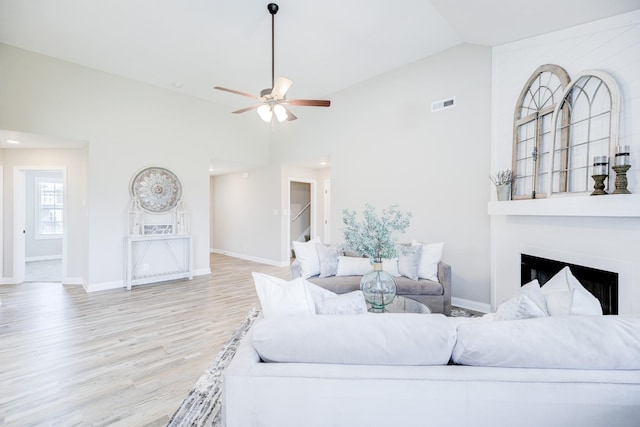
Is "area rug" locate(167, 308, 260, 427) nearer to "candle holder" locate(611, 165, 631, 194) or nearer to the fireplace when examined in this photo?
the fireplace

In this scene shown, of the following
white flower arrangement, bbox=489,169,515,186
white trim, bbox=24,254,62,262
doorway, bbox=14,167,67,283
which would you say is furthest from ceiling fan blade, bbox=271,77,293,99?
white trim, bbox=24,254,62,262

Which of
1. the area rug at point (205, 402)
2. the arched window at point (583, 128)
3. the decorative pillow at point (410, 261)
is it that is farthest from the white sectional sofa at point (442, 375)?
the decorative pillow at point (410, 261)

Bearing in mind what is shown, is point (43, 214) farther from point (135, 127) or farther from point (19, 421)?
point (19, 421)

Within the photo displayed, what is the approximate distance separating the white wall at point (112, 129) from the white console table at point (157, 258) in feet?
0.66

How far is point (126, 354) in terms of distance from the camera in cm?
252

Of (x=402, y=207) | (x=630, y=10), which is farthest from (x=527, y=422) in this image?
(x=402, y=207)

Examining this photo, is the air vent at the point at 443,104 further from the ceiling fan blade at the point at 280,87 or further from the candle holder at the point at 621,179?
the ceiling fan blade at the point at 280,87

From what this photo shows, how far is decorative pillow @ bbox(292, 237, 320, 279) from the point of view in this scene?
353 cm

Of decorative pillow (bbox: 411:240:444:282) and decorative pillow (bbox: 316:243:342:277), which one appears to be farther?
decorative pillow (bbox: 316:243:342:277)

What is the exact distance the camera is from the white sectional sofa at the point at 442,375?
A: 1.01m

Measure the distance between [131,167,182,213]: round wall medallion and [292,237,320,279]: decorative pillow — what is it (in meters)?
2.83

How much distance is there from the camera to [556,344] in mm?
1072

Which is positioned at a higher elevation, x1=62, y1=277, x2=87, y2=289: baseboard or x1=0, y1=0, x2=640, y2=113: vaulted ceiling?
x1=0, y1=0, x2=640, y2=113: vaulted ceiling

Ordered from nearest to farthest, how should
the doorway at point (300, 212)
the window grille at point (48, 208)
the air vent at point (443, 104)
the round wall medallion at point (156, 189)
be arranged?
the air vent at point (443, 104)
the round wall medallion at point (156, 189)
the window grille at point (48, 208)
the doorway at point (300, 212)
